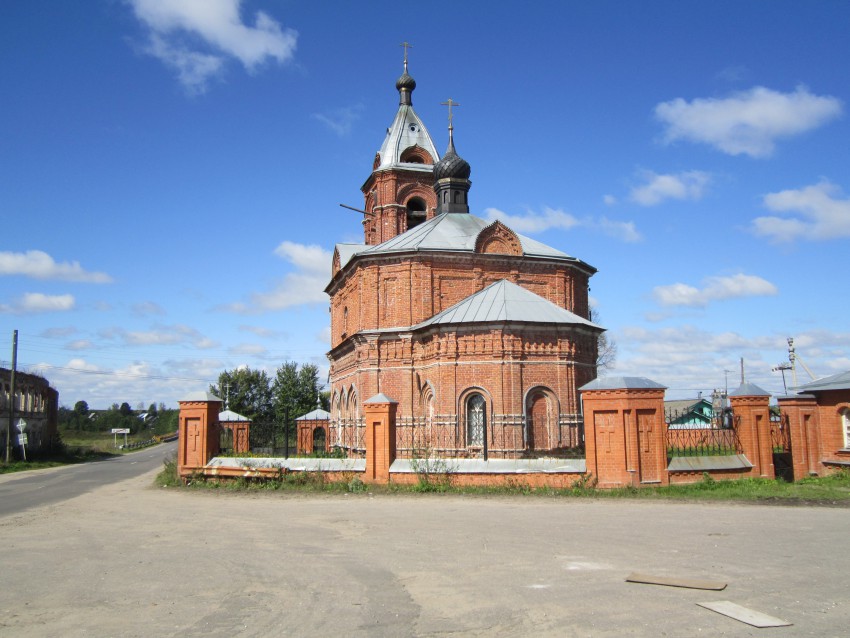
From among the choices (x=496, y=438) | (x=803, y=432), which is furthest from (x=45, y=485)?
(x=803, y=432)

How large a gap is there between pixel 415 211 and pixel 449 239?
755 cm

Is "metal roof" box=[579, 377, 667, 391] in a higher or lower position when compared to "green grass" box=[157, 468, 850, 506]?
higher

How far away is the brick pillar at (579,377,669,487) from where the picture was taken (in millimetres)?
14805

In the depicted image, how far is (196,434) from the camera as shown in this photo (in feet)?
61.1

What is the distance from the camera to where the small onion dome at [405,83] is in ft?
114

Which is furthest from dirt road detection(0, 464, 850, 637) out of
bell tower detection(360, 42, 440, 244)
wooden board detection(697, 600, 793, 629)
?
bell tower detection(360, 42, 440, 244)

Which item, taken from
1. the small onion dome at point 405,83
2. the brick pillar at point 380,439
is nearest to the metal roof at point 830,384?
the brick pillar at point 380,439

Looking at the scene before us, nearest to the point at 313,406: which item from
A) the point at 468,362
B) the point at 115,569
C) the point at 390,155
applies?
the point at 390,155

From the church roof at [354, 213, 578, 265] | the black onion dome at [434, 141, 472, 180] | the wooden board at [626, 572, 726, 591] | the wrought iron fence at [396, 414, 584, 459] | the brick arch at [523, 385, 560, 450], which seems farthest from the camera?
the black onion dome at [434, 141, 472, 180]

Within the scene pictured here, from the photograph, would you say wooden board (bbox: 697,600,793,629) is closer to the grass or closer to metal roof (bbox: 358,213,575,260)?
the grass

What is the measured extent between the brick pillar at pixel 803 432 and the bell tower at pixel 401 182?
17616 millimetres

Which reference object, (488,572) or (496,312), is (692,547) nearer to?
(488,572)

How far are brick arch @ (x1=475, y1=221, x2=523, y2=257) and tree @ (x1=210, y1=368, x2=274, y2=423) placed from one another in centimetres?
3471

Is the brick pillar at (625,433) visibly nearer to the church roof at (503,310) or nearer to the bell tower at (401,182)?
the church roof at (503,310)
